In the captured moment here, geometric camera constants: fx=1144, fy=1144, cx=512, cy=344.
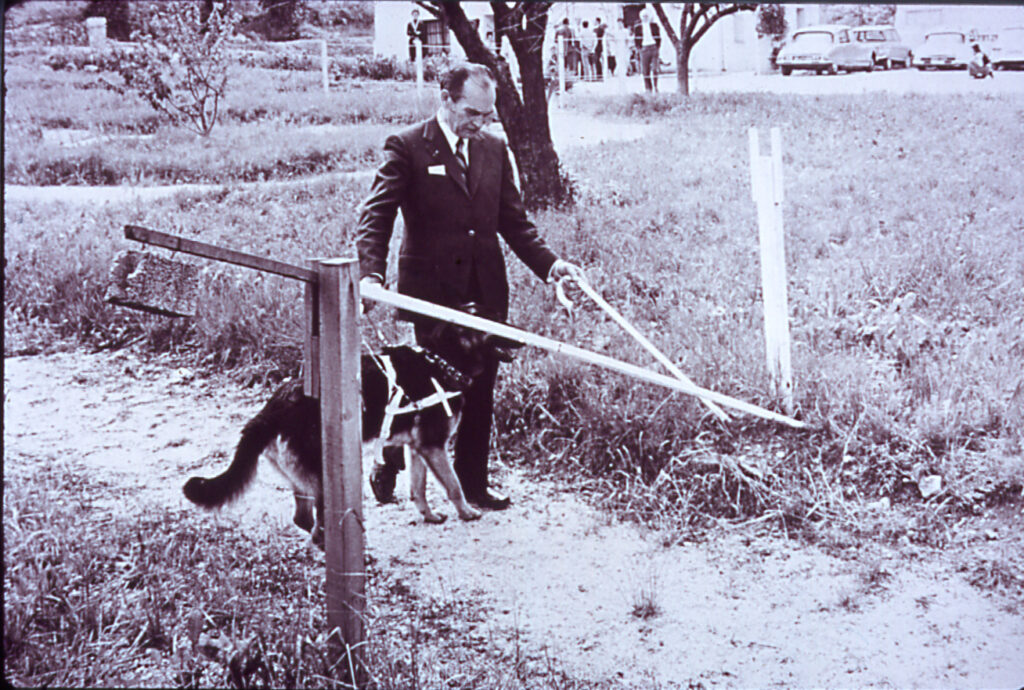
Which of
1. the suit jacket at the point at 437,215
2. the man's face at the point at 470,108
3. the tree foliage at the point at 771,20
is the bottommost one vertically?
the suit jacket at the point at 437,215

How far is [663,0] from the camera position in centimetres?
376

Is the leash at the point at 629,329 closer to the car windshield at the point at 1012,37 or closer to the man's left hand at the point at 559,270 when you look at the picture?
the man's left hand at the point at 559,270

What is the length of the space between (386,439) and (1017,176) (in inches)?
106

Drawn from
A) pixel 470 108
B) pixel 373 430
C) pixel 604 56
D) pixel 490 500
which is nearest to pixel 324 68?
pixel 470 108

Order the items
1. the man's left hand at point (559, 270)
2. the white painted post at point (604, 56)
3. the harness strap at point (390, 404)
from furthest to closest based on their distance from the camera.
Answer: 1. the white painted post at point (604, 56)
2. the man's left hand at point (559, 270)
3. the harness strap at point (390, 404)

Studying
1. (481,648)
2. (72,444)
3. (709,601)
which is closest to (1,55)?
(72,444)

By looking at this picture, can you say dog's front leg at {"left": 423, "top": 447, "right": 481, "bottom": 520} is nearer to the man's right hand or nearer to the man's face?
the man's right hand

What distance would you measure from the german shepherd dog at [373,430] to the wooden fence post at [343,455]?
0.19 m

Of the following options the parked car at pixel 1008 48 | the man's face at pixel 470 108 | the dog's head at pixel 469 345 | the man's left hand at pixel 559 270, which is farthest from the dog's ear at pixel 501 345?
the parked car at pixel 1008 48

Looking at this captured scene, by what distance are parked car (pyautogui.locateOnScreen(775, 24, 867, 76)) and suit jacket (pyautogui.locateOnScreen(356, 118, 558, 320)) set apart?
1.27m

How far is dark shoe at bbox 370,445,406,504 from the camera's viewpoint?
3418mm

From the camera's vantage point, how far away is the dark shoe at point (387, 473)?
3.42 meters

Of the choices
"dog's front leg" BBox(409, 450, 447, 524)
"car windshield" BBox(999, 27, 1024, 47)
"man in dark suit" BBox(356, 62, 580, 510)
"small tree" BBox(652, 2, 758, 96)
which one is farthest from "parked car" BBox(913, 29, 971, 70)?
"dog's front leg" BBox(409, 450, 447, 524)

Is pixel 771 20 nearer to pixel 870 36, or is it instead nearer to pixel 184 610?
pixel 870 36
